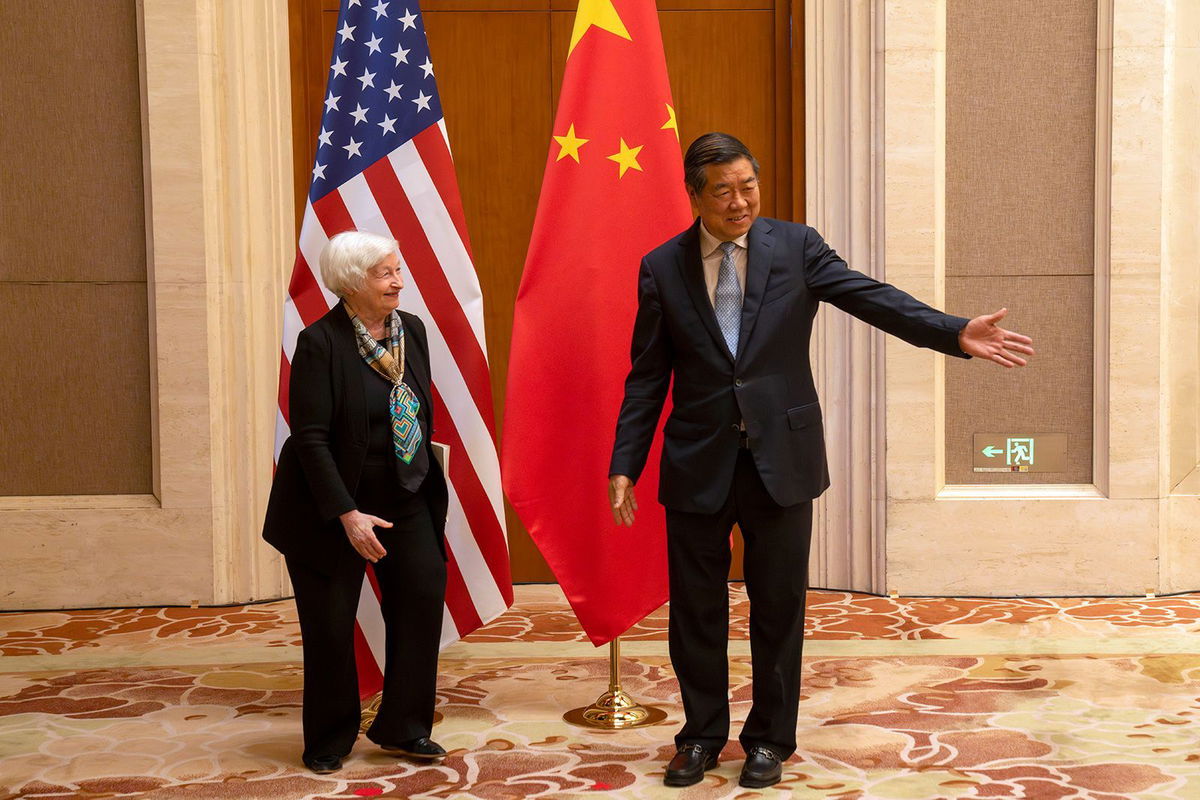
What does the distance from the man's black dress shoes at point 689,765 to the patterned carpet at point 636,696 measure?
0.03 metres

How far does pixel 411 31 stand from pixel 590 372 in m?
1.24

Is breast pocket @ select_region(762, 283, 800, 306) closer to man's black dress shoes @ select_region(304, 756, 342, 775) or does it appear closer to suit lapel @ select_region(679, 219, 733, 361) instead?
suit lapel @ select_region(679, 219, 733, 361)

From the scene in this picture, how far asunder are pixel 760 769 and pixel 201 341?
3369 millimetres

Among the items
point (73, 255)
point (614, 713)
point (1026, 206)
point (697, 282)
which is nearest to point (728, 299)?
point (697, 282)

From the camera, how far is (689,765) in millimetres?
3236

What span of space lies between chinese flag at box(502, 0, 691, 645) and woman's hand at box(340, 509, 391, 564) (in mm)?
595

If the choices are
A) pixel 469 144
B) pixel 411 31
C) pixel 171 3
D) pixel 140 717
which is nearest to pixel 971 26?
pixel 469 144

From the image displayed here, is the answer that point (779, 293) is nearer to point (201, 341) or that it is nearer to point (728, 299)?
point (728, 299)

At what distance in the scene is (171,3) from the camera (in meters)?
5.33

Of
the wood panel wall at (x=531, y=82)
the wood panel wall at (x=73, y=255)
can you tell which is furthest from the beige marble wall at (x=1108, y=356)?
the wood panel wall at (x=73, y=255)

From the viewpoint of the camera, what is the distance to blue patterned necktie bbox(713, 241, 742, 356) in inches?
127

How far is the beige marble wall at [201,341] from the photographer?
5.38 metres

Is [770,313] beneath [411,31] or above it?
beneath

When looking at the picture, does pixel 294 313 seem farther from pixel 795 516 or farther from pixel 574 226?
pixel 795 516
